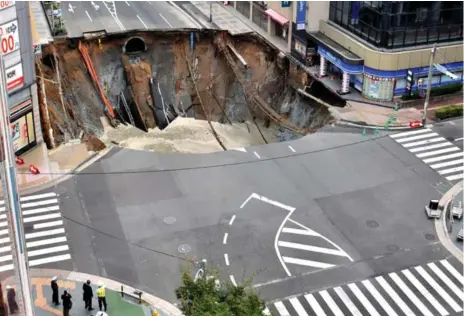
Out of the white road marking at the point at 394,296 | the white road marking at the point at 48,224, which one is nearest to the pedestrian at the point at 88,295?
A: the white road marking at the point at 48,224

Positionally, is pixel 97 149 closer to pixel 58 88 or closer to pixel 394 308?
pixel 58 88

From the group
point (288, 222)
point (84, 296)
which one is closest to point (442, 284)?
point (288, 222)

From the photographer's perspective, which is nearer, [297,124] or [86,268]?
[86,268]

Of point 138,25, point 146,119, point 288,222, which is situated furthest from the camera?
point 138,25

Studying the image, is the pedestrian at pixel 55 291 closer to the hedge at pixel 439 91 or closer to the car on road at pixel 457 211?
the car on road at pixel 457 211

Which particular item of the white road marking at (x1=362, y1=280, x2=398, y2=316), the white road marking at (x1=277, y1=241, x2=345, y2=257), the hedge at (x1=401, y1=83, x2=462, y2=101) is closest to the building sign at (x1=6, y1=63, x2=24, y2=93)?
the white road marking at (x1=277, y1=241, x2=345, y2=257)

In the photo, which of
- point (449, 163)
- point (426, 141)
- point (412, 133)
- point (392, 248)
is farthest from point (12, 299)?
point (412, 133)
